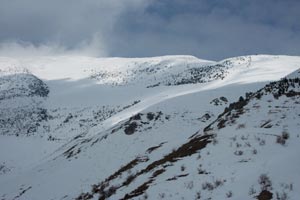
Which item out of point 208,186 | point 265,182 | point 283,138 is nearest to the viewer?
point 265,182

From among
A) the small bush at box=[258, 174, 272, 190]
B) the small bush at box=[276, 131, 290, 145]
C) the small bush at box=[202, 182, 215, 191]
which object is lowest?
the small bush at box=[202, 182, 215, 191]

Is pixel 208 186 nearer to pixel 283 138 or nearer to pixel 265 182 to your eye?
pixel 265 182

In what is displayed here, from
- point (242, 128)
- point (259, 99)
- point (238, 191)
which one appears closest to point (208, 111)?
point (259, 99)

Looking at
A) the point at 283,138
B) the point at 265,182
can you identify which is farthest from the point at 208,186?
the point at 283,138

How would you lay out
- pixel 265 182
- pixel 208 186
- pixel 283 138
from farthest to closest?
pixel 283 138
pixel 208 186
pixel 265 182

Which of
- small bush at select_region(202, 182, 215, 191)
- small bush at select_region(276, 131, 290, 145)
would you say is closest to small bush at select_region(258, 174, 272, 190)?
small bush at select_region(202, 182, 215, 191)

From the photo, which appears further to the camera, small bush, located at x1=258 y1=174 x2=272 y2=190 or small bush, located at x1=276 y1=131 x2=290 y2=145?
small bush, located at x1=276 y1=131 x2=290 y2=145

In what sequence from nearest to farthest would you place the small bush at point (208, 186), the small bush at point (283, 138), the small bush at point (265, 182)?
1. the small bush at point (265, 182)
2. the small bush at point (208, 186)
3. the small bush at point (283, 138)

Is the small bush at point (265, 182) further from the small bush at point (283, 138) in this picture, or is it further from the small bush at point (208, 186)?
the small bush at point (283, 138)

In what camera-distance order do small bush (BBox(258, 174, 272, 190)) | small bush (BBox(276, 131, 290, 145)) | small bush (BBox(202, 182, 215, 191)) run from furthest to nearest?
small bush (BBox(276, 131, 290, 145)) → small bush (BBox(202, 182, 215, 191)) → small bush (BBox(258, 174, 272, 190))

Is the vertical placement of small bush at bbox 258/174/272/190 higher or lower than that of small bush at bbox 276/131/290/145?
lower

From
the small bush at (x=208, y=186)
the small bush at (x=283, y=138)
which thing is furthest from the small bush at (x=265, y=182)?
the small bush at (x=283, y=138)

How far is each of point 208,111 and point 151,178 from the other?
125 feet

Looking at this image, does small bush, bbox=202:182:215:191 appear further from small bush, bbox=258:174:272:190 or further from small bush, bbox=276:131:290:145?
small bush, bbox=276:131:290:145
